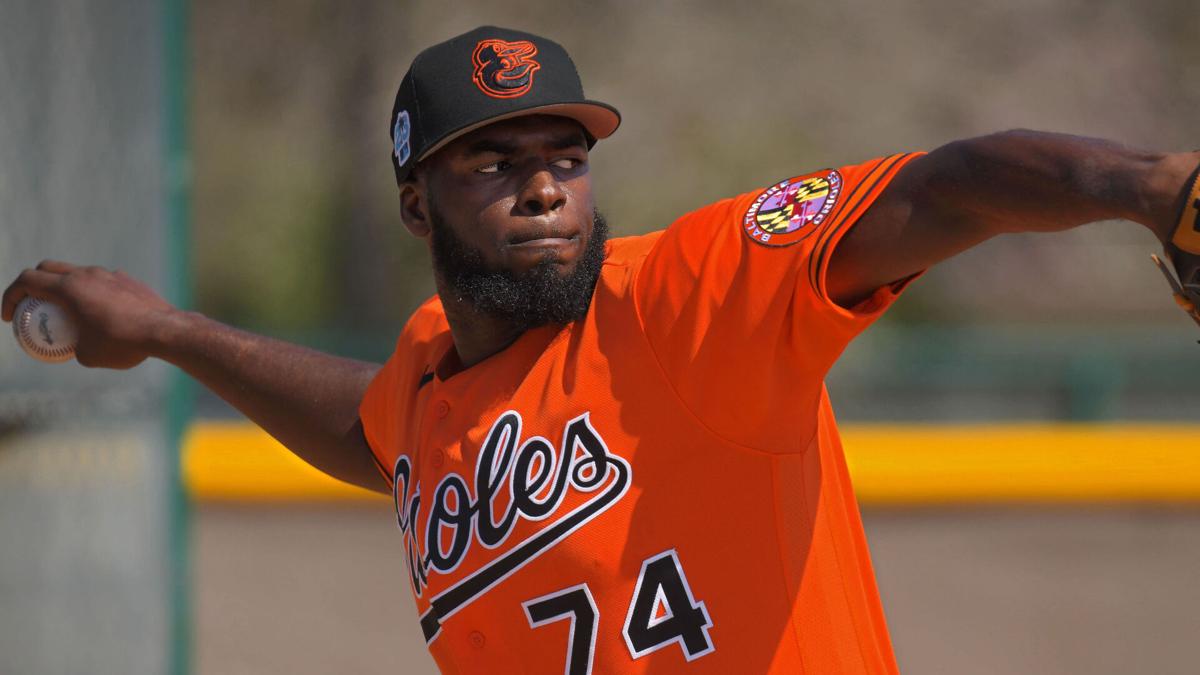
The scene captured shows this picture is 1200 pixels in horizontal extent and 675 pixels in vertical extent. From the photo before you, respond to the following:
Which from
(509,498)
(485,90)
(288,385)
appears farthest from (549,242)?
(288,385)

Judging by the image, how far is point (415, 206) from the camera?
258cm

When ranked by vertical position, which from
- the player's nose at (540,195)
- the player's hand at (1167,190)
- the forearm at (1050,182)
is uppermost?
the player's nose at (540,195)

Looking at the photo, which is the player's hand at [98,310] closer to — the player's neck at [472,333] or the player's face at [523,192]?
the player's neck at [472,333]

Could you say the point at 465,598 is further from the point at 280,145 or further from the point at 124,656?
the point at 280,145

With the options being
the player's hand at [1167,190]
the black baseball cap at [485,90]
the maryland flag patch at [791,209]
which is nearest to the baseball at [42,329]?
the black baseball cap at [485,90]

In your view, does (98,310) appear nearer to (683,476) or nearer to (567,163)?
(567,163)

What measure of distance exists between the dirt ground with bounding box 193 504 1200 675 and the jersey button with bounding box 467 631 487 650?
4.01m

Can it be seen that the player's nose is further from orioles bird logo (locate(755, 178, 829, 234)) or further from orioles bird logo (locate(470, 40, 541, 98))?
orioles bird logo (locate(755, 178, 829, 234))

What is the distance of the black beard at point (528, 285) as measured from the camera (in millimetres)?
2229

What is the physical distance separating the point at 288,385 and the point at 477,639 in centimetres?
92

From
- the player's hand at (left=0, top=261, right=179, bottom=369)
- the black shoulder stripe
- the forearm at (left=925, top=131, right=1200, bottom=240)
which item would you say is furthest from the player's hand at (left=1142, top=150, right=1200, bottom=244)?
the player's hand at (left=0, top=261, right=179, bottom=369)

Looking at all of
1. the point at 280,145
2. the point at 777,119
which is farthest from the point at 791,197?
the point at 280,145

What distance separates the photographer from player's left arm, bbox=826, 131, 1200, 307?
61.0 inches

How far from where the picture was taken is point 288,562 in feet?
23.7
